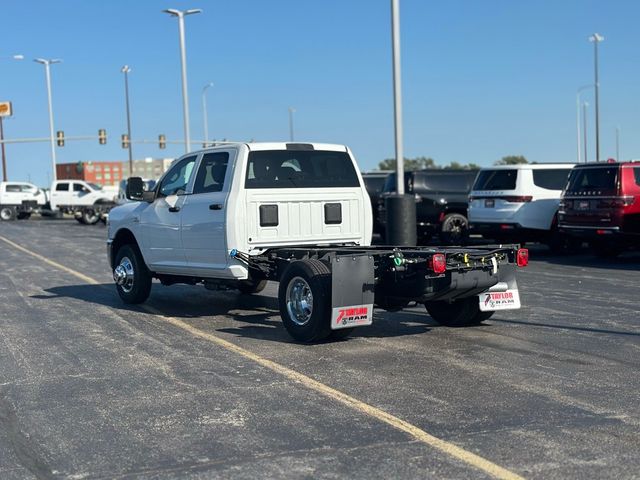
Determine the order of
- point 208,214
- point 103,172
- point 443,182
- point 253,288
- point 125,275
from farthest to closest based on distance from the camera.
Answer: point 103,172 < point 443,182 < point 253,288 < point 125,275 < point 208,214

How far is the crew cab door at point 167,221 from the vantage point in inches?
416

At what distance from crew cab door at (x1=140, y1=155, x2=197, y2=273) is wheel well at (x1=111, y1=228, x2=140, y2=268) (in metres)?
0.43

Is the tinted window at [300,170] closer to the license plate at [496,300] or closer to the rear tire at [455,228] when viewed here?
the license plate at [496,300]

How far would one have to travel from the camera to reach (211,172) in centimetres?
1006

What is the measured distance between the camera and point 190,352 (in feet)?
26.6

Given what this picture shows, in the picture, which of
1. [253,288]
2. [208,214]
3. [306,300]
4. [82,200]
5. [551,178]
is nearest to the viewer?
[306,300]

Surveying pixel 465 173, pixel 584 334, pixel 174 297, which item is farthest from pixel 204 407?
pixel 465 173

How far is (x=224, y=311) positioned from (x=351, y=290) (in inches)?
128

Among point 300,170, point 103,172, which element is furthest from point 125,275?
point 103,172

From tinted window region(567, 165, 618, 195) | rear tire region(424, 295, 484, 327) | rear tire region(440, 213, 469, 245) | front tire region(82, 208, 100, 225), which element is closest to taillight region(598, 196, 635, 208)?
tinted window region(567, 165, 618, 195)

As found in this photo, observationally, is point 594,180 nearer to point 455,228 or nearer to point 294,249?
point 455,228

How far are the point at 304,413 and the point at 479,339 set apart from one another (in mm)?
3209

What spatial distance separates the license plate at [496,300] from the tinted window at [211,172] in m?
3.23

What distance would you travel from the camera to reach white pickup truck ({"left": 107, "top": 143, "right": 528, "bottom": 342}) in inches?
320
